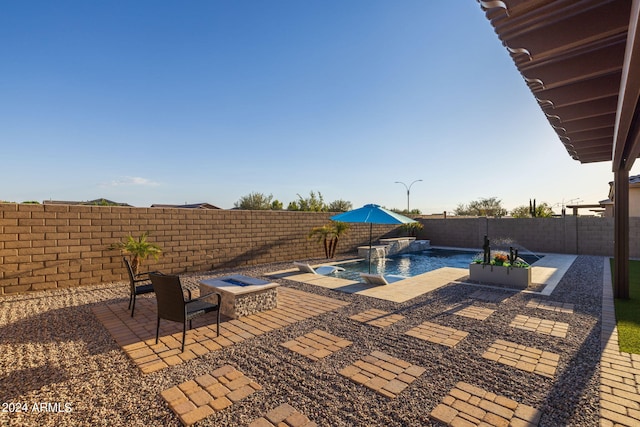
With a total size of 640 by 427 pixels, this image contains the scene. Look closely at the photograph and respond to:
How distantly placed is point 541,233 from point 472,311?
14.6 metres

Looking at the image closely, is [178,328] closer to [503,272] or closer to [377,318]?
[377,318]

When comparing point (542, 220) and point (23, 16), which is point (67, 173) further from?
point (542, 220)

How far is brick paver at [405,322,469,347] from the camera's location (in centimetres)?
442

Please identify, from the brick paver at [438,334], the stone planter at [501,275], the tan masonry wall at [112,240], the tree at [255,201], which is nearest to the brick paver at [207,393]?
the brick paver at [438,334]

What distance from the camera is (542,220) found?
16906 millimetres

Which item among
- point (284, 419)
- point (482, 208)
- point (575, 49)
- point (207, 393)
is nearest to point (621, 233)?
point (575, 49)

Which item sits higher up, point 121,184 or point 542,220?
point 121,184

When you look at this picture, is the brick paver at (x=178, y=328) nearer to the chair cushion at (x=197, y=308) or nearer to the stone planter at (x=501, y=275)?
the chair cushion at (x=197, y=308)

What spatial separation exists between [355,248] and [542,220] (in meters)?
10.7

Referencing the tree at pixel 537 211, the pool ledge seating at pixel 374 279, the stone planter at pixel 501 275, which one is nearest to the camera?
the stone planter at pixel 501 275

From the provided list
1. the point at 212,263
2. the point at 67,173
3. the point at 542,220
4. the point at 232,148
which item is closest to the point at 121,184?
the point at 67,173

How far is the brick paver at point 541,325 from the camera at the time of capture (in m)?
4.80

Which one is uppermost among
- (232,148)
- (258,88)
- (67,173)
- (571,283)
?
(258,88)

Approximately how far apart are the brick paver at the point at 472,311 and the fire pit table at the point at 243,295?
11.8 ft
